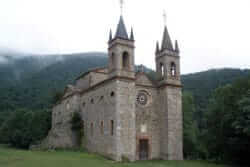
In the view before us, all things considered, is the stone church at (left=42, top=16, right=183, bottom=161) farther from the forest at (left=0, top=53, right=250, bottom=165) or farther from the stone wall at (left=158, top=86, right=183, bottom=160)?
the forest at (left=0, top=53, right=250, bottom=165)

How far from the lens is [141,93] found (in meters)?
31.3

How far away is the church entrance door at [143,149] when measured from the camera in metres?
29.3

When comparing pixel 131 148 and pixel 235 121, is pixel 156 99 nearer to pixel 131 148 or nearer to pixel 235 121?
pixel 131 148

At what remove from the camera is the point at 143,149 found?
29.7 m

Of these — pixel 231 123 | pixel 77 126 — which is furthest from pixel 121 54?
pixel 231 123

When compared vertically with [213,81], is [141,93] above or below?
below

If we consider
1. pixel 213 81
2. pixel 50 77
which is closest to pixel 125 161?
pixel 213 81

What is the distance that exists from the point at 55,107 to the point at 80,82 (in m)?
9.05

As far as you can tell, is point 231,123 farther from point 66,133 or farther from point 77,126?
point 66,133

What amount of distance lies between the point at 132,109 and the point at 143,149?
17.2 ft

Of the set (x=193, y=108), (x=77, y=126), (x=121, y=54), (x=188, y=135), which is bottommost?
(x=188, y=135)

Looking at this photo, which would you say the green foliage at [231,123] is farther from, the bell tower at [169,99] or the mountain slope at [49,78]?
the mountain slope at [49,78]

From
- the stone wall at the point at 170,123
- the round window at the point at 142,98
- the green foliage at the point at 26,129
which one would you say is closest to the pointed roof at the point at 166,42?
the stone wall at the point at 170,123

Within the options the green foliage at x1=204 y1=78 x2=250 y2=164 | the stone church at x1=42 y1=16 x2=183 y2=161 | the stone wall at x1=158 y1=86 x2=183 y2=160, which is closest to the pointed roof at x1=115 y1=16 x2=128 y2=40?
the stone church at x1=42 y1=16 x2=183 y2=161
